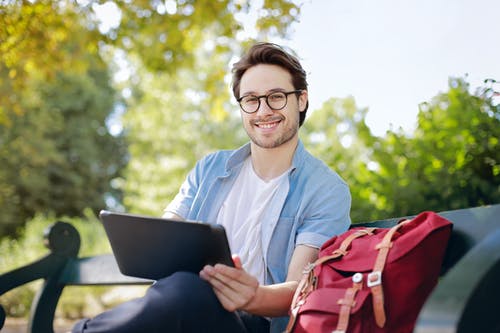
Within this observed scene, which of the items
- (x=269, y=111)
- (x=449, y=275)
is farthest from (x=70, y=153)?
(x=449, y=275)

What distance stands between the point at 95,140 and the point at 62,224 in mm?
25047

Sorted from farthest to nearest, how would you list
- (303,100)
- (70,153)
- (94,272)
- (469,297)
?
(70,153), (94,272), (303,100), (469,297)

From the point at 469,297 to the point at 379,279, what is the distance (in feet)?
1.99

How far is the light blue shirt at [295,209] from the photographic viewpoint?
8.22 feet

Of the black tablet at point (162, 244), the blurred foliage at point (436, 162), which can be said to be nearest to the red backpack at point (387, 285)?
the black tablet at point (162, 244)

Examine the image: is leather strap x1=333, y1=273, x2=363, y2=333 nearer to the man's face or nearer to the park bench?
the park bench

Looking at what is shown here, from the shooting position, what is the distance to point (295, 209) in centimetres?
263

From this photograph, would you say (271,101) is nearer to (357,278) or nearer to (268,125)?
(268,125)

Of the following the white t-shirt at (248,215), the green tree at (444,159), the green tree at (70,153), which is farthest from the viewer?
the green tree at (70,153)

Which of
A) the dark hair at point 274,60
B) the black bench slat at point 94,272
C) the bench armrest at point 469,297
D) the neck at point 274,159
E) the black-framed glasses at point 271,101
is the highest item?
the dark hair at point 274,60

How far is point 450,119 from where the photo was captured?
394 cm

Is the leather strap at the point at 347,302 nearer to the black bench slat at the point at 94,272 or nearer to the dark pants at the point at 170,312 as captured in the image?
the dark pants at the point at 170,312

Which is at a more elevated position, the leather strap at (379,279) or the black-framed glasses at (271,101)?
the black-framed glasses at (271,101)

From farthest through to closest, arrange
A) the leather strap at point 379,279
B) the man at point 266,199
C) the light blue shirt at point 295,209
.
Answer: the light blue shirt at point 295,209 → the man at point 266,199 → the leather strap at point 379,279
